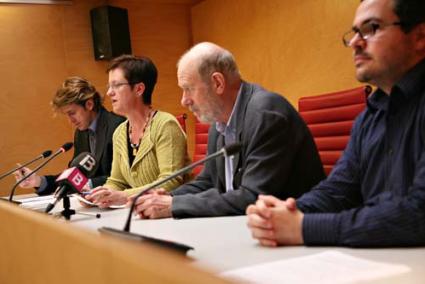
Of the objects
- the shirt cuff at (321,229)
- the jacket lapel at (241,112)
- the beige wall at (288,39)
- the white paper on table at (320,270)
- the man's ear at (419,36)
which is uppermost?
the beige wall at (288,39)

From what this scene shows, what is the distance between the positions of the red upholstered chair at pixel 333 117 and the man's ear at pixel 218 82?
74 centimetres

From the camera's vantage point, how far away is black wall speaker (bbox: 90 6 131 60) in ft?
15.9

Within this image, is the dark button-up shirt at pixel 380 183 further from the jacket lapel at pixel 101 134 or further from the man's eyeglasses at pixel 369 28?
the jacket lapel at pixel 101 134

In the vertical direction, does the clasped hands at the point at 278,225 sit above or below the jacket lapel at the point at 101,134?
below

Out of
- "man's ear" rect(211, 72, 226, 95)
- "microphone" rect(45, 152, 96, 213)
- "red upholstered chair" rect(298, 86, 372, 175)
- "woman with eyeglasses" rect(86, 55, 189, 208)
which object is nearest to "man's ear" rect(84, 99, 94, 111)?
Result: "woman with eyeglasses" rect(86, 55, 189, 208)

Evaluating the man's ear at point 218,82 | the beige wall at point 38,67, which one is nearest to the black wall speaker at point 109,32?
the beige wall at point 38,67

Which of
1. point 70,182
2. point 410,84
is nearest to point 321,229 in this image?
point 410,84

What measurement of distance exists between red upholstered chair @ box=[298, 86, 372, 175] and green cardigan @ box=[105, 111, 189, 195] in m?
0.67

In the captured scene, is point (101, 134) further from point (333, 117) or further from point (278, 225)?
point (278, 225)

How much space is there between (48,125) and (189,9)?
205cm

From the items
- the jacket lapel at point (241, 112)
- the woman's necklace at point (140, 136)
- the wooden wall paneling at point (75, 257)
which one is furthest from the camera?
the woman's necklace at point (140, 136)

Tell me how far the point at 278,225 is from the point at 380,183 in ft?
1.13

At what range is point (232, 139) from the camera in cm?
185

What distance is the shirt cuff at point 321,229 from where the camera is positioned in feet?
3.57
